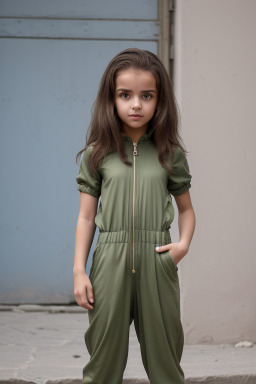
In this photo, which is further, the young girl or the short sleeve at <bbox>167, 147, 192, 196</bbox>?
the short sleeve at <bbox>167, 147, 192, 196</bbox>

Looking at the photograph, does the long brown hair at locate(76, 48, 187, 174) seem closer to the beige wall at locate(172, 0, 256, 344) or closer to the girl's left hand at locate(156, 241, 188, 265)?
the girl's left hand at locate(156, 241, 188, 265)

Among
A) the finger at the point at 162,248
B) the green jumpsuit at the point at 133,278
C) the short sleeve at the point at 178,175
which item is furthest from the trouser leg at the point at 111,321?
the short sleeve at the point at 178,175

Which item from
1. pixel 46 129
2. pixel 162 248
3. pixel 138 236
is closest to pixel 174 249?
pixel 162 248

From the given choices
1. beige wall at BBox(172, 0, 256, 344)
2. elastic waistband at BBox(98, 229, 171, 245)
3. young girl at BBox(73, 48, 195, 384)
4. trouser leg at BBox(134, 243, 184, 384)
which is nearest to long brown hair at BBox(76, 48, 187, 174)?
young girl at BBox(73, 48, 195, 384)

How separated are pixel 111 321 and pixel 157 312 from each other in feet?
0.63

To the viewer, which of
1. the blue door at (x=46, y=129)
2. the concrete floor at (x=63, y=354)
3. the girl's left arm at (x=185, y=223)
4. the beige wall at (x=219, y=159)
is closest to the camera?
the girl's left arm at (x=185, y=223)

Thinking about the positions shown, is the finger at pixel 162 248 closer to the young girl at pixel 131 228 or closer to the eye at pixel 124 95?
the young girl at pixel 131 228

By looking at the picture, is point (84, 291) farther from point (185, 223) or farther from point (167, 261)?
point (185, 223)

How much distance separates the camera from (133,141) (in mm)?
2523

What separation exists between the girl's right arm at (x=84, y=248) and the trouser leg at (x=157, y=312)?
8.5 inches

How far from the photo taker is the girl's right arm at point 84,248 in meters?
2.39

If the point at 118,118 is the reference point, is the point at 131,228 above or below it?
below

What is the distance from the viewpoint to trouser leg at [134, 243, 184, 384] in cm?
235

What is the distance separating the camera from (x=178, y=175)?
2.54 metres
